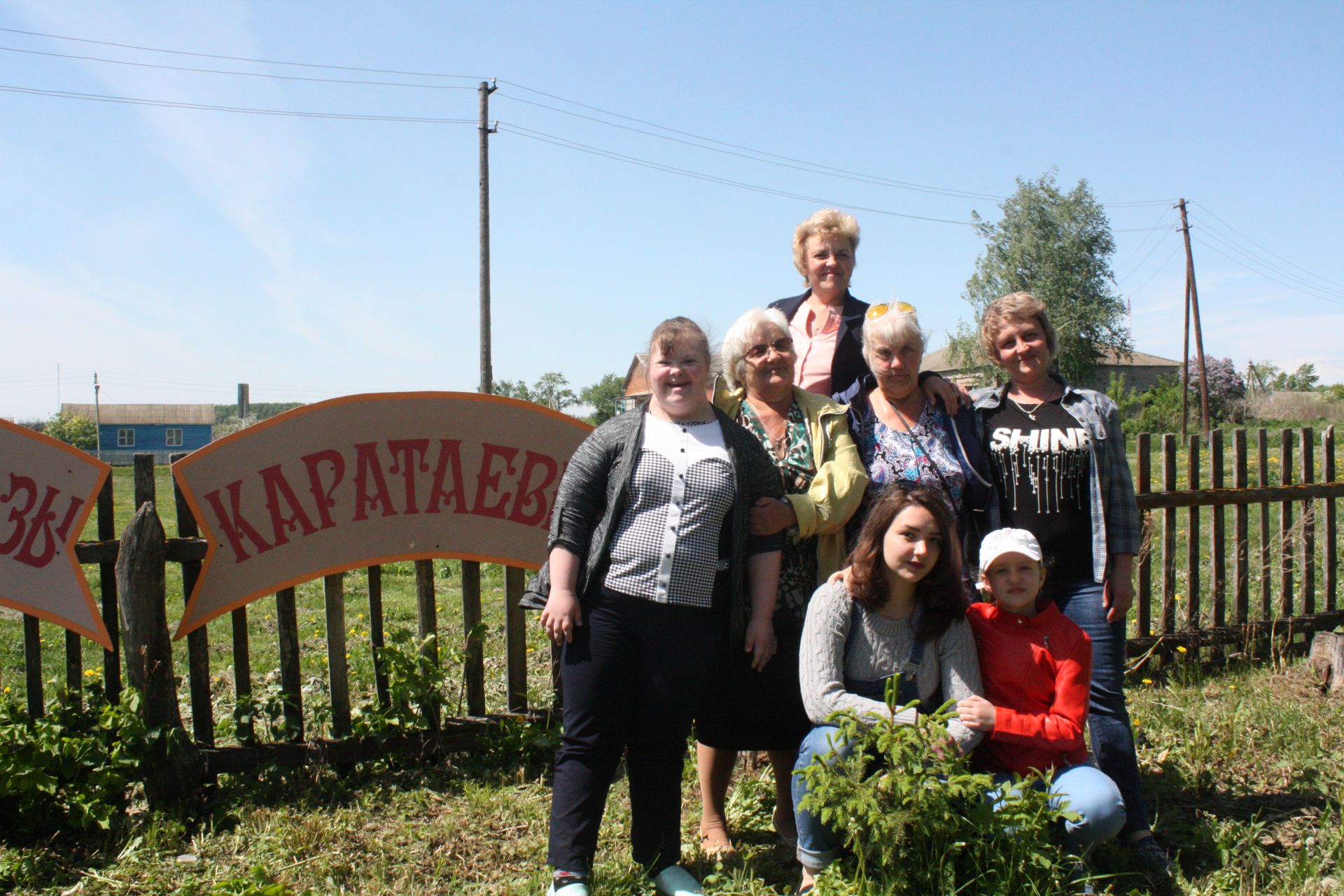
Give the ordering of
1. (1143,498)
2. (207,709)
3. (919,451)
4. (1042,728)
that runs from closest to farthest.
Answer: (1042,728) < (919,451) < (207,709) < (1143,498)

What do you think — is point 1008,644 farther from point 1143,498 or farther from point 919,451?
point 1143,498

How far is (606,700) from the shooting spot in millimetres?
2729

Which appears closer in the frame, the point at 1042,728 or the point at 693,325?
the point at 1042,728

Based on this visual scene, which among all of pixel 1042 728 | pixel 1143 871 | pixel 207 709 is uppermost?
pixel 1042 728

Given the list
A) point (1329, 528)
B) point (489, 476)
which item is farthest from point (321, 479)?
point (1329, 528)

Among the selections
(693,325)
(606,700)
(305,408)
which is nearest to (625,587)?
(606,700)

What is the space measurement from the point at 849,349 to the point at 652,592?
1.38 metres

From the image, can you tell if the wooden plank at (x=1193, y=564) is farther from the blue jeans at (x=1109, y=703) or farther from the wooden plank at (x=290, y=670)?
the wooden plank at (x=290, y=670)

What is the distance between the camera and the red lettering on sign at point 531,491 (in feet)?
13.4

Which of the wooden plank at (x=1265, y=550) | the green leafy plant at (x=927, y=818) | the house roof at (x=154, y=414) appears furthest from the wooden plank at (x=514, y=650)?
the house roof at (x=154, y=414)

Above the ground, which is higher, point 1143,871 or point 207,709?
point 207,709

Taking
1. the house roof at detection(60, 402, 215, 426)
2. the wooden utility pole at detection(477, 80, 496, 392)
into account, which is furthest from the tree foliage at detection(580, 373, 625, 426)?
the wooden utility pole at detection(477, 80, 496, 392)

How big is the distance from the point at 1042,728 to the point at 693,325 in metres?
1.53

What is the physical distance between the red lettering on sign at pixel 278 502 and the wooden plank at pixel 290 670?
0.78 ft
